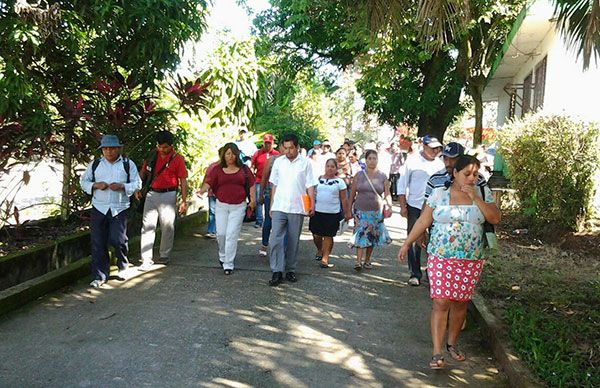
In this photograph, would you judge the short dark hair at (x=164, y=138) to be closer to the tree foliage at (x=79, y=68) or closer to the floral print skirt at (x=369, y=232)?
the tree foliage at (x=79, y=68)

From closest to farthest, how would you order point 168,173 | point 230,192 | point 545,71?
point 230,192 → point 168,173 → point 545,71

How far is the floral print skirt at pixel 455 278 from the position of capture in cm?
469

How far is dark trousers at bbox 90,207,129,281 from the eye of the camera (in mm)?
6941

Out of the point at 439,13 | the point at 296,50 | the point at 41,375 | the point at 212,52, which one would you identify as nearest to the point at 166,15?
the point at 439,13

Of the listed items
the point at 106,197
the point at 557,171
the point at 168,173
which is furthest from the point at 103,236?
the point at 557,171

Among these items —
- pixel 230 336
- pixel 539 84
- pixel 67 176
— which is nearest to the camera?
pixel 230 336

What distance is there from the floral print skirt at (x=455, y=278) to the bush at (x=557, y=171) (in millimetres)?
6032

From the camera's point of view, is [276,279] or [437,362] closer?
[437,362]

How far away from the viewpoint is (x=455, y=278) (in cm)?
470

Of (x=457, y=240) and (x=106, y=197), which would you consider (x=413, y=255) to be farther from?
(x=106, y=197)

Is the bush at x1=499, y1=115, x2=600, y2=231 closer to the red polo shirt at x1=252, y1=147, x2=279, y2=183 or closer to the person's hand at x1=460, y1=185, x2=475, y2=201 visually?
the red polo shirt at x1=252, y1=147, x2=279, y2=183

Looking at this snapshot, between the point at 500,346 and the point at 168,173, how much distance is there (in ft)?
15.4


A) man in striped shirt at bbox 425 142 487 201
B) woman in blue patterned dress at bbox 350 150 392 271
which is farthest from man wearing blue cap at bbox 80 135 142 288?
man in striped shirt at bbox 425 142 487 201

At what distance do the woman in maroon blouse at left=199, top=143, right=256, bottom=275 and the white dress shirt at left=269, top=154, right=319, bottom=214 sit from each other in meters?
0.45
